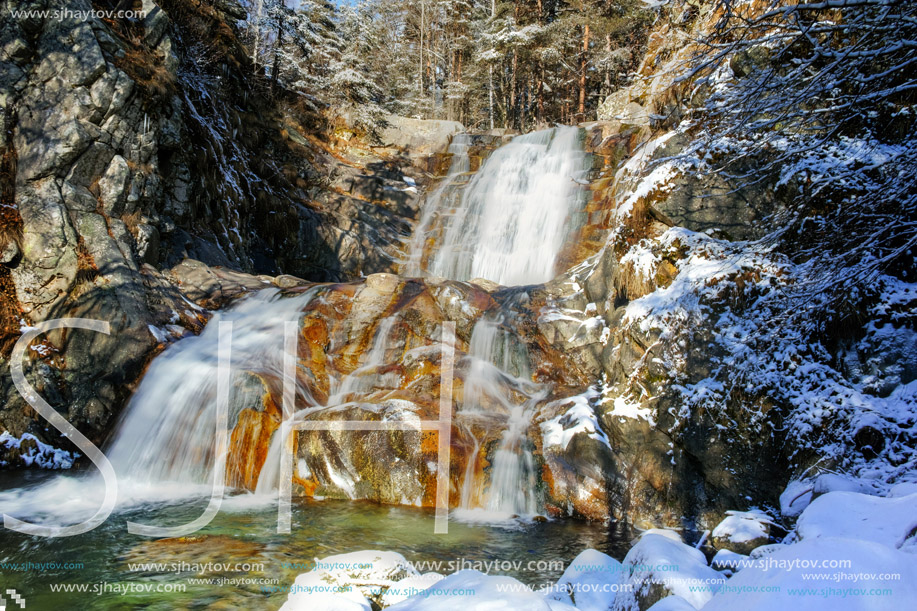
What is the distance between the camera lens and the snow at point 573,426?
283 inches

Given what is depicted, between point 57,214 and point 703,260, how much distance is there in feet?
33.6

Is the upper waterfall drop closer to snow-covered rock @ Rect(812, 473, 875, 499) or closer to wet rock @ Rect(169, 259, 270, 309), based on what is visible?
wet rock @ Rect(169, 259, 270, 309)

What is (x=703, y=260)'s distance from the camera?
750 centimetres

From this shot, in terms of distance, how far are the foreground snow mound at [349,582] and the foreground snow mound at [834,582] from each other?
8.54 feet

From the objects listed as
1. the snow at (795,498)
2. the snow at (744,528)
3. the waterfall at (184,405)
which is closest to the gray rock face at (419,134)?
the waterfall at (184,405)

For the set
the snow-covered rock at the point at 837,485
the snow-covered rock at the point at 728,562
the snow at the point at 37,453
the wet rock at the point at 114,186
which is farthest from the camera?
the wet rock at the point at 114,186

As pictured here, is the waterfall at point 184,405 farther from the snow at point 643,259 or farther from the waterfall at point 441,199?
the waterfall at point 441,199

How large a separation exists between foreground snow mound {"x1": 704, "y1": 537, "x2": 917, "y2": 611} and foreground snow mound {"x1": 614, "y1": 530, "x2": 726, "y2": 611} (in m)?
1.45

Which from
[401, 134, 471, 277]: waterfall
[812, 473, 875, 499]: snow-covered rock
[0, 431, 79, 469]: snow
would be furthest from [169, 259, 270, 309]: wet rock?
[812, 473, 875, 499]: snow-covered rock

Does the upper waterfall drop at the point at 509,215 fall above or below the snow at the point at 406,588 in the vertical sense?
above

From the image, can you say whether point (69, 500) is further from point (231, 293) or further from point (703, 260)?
point (703, 260)

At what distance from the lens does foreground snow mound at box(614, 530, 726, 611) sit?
3.55 m

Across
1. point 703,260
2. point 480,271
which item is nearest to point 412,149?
point 480,271

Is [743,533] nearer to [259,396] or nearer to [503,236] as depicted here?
[259,396]
